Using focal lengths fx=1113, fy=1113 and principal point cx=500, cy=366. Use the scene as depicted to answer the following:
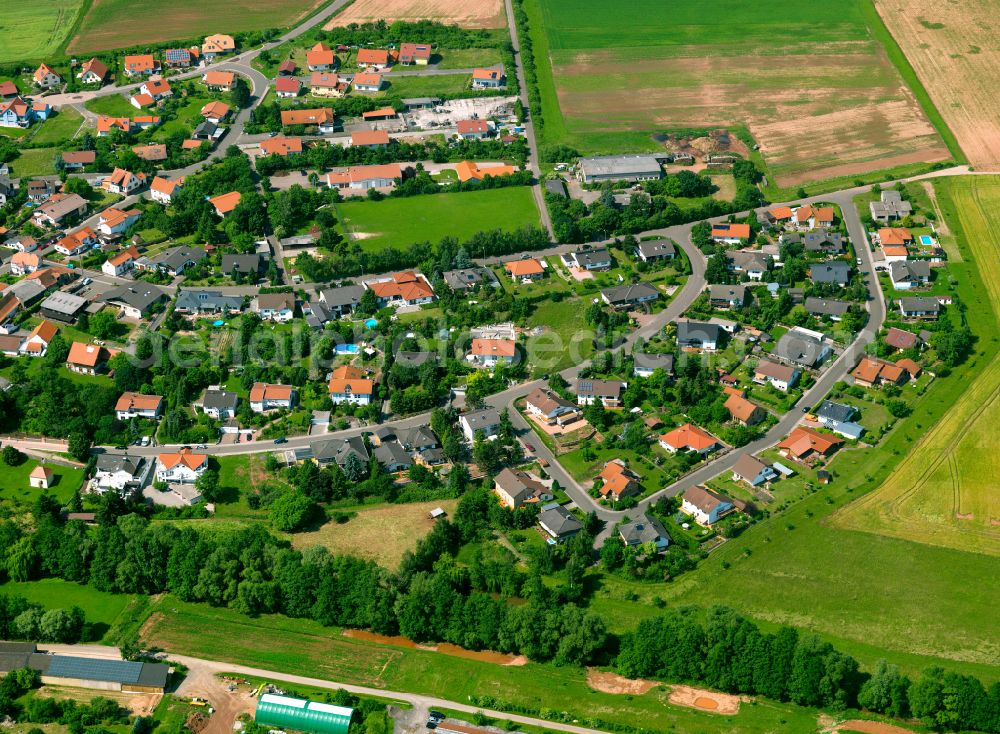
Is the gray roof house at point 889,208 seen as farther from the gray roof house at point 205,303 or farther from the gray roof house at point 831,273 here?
the gray roof house at point 205,303

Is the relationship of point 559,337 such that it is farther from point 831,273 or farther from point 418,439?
point 831,273

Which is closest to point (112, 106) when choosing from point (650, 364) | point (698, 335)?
point (650, 364)

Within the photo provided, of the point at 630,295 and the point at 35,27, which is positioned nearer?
the point at 630,295

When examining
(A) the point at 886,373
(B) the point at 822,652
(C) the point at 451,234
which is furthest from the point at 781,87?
(B) the point at 822,652

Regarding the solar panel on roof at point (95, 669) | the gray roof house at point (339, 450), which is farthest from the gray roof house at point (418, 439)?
the solar panel on roof at point (95, 669)

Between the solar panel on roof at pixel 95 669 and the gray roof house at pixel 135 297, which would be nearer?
the solar panel on roof at pixel 95 669

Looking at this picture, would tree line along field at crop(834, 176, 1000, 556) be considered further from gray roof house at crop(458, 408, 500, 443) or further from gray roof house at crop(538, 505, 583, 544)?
gray roof house at crop(458, 408, 500, 443)

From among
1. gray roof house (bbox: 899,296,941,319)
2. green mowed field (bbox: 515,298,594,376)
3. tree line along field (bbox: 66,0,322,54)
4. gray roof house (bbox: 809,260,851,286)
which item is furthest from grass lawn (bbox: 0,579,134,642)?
tree line along field (bbox: 66,0,322,54)
